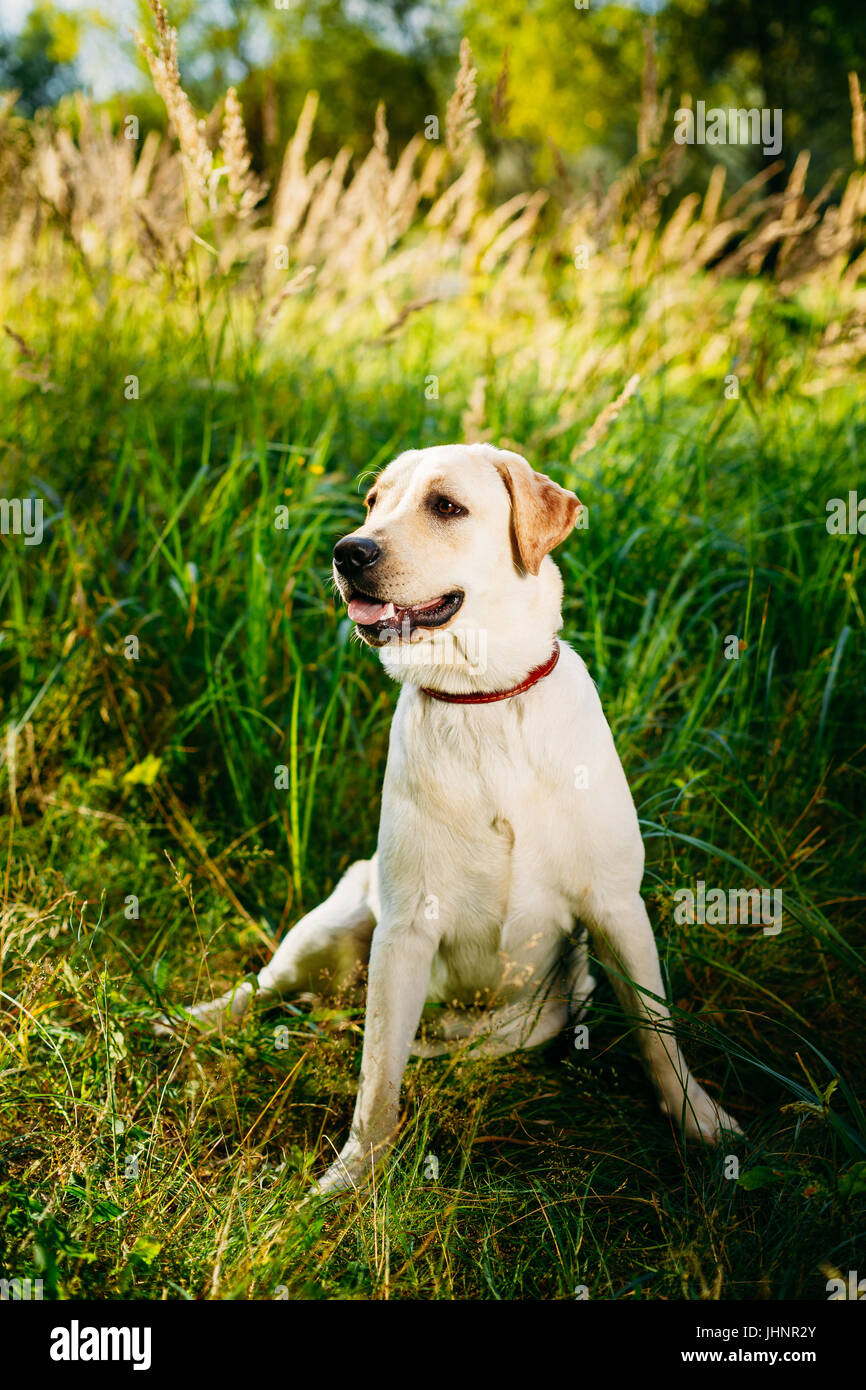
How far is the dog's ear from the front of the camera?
2201mm

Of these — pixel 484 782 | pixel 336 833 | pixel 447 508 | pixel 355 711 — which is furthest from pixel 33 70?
pixel 484 782

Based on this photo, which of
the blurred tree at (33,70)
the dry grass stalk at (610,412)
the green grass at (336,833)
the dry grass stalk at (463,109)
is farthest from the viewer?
the blurred tree at (33,70)

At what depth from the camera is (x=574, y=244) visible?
407 centimetres

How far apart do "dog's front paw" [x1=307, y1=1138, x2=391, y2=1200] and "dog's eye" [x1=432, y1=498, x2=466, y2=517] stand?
137cm

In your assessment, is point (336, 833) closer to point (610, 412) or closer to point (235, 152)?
point (610, 412)

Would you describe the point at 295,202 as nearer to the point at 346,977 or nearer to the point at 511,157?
the point at 346,977

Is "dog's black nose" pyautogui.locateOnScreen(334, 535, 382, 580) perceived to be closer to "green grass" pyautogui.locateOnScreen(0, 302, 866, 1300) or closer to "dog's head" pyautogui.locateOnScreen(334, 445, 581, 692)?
"dog's head" pyautogui.locateOnScreen(334, 445, 581, 692)

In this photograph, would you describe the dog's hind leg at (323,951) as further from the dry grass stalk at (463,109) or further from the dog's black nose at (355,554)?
the dry grass stalk at (463,109)

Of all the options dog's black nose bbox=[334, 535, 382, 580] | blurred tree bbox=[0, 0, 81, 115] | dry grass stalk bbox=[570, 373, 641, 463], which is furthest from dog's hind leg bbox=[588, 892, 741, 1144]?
blurred tree bbox=[0, 0, 81, 115]

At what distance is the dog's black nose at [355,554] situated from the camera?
2074mm

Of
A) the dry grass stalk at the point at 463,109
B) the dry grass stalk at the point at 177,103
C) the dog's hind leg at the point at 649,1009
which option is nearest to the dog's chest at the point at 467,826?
the dog's hind leg at the point at 649,1009

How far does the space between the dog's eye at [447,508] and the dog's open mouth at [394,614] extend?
0.18 m

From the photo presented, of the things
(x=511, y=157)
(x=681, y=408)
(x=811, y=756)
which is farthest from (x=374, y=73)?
(x=811, y=756)

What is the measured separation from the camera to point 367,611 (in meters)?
2.15
